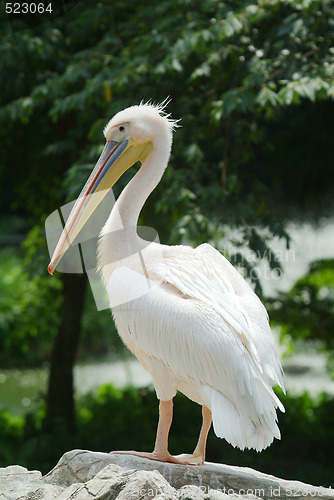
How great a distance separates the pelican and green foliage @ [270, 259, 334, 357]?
10.2 ft

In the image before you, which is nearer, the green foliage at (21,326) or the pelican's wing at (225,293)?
the pelican's wing at (225,293)

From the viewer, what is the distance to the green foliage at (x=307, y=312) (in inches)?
264

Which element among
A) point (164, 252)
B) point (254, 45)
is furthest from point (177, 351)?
point (254, 45)

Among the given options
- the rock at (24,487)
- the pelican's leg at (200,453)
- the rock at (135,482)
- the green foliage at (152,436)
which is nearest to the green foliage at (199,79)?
the pelican's leg at (200,453)

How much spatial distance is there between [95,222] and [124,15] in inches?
85.4

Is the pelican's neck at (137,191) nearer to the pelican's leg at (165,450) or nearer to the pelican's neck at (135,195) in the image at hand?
the pelican's neck at (135,195)

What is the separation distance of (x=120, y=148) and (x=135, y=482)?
171 centimetres

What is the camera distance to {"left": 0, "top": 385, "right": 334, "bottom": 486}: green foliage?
22.4ft

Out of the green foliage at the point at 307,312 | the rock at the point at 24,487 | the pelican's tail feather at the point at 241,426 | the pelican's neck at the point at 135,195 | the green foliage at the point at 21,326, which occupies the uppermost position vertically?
the pelican's neck at the point at 135,195

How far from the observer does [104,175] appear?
3.77 m

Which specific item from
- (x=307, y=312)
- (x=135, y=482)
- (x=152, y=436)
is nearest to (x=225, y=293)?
(x=135, y=482)

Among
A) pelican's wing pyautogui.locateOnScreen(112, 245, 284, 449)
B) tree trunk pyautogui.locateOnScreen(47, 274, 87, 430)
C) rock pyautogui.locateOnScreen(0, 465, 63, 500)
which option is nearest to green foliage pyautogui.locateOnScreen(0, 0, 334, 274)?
pelican's wing pyautogui.locateOnScreen(112, 245, 284, 449)

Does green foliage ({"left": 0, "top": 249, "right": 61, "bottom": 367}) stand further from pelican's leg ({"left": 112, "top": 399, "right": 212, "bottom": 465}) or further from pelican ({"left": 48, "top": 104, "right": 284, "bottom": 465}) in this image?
pelican's leg ({"left": 112, "top": 399, "right": 212, "bottom": 465})

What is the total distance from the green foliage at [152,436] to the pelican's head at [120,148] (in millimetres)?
3479
